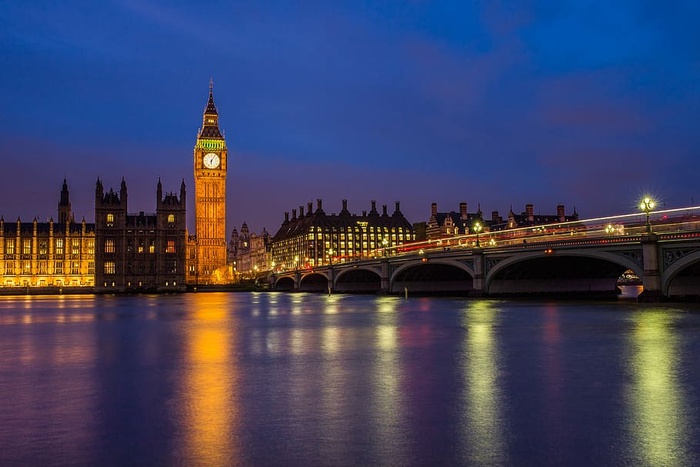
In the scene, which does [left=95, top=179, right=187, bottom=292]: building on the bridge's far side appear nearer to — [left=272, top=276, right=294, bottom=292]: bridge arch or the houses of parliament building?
the houses of parliament building

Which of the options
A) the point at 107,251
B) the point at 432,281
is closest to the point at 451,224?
the point at 432,281

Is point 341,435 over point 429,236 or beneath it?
beneath

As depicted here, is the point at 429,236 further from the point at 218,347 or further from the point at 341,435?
the point at 341,435

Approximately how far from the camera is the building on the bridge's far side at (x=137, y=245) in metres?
160

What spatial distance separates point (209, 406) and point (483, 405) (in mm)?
6032

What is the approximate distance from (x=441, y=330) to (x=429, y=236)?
148 meters

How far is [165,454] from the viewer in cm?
1116

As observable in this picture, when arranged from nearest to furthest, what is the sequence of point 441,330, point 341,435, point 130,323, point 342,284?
point 341,435, point 441,330, point 130,323, point 342,284

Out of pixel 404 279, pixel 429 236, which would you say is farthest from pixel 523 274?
pixel 429 236

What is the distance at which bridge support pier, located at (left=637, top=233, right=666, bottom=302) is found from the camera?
52.0 m

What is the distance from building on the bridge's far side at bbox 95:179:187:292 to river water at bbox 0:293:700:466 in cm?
13513

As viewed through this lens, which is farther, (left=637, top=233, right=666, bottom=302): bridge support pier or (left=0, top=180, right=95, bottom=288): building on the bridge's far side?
(left=0, top=180, right=95, bottom=288): building on the bridge's far side

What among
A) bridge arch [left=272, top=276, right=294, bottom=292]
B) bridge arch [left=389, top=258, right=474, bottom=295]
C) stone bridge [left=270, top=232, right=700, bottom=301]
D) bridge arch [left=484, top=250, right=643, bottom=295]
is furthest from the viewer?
bridge arch [left=272, top=276, right=294, bottom=292]

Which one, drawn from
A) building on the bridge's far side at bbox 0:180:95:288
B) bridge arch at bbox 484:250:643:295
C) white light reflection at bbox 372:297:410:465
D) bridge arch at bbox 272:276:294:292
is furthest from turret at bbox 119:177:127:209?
white light reflection at bbox 372:297:410:465
